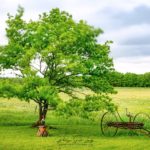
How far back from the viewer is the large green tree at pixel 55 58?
4443 centimetres

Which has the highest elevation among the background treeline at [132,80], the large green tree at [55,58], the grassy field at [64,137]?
the background treeline at [132,80]

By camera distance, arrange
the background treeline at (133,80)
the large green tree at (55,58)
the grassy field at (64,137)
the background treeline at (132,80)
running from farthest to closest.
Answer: the background treeline at (133,80) → the background treeline at (132,80) → the large green tree at (55,58) → the grassy field at (64,137)

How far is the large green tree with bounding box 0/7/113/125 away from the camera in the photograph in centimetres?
4443

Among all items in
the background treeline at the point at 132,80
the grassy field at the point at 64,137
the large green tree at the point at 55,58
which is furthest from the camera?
the background treeline at the point at 132,80

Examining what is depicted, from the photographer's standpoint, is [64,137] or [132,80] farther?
[132,80]

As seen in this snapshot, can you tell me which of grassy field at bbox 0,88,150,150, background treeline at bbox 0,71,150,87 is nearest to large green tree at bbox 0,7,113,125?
grassy field at bbox 0,88,150,150

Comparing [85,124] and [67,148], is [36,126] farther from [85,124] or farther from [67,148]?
[67,148]

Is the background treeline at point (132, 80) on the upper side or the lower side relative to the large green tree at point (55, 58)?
upper

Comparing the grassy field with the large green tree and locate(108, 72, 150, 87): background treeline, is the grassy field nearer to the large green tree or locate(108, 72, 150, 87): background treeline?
the large green tree

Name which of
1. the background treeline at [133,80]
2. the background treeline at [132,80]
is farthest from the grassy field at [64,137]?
the background treeline at [133,80]

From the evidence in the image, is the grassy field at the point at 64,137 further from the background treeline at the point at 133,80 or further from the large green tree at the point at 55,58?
the background treeline at the point at 133,80

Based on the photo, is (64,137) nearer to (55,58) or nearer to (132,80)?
(55,58)

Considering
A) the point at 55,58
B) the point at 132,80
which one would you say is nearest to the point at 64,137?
the point at 55,58

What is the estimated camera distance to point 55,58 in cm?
4606
